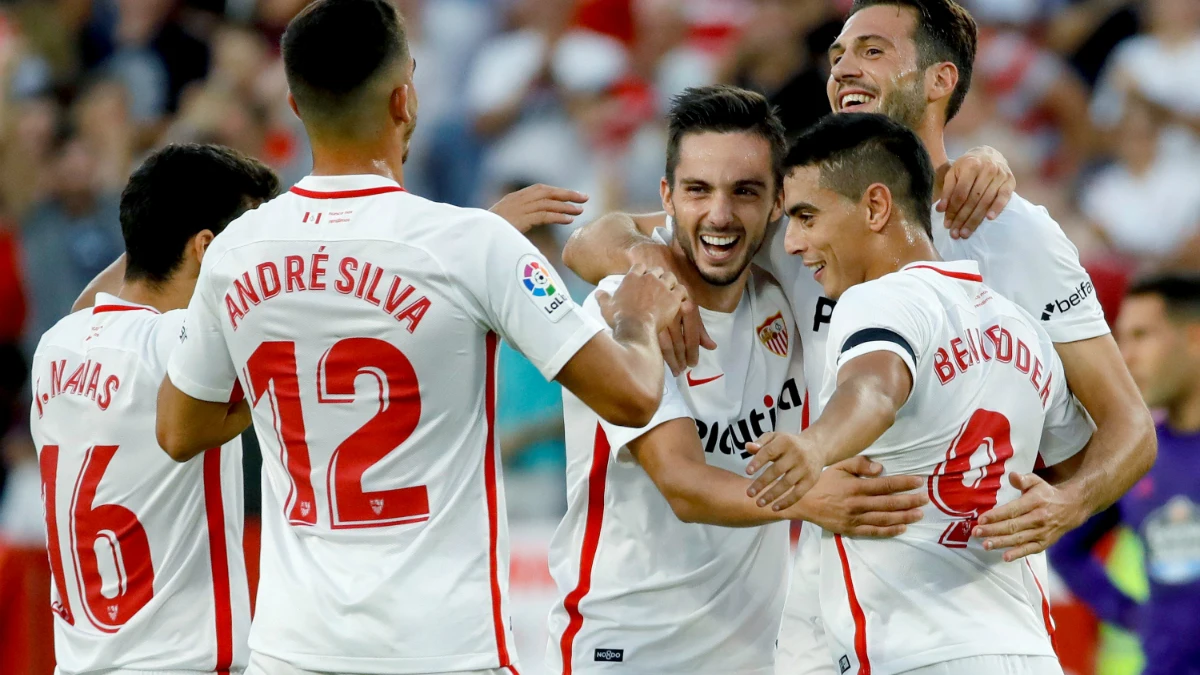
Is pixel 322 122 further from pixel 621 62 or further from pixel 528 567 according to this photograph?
pixel 621 62

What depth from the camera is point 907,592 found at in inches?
163

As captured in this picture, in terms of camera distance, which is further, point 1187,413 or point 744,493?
point 1187,413

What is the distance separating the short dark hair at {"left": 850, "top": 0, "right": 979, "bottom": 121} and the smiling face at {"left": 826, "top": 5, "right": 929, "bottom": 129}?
3 centimetres

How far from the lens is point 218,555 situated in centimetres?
466

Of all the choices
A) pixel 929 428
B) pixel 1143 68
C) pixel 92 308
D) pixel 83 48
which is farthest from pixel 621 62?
pixel 929 428

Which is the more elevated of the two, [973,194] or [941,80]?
[941,80]

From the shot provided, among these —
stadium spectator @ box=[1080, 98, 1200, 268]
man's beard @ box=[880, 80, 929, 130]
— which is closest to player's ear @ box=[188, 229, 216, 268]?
man's beard @ box=[880, 80, 929, 130]

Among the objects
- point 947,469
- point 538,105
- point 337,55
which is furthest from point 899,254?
point 538,105

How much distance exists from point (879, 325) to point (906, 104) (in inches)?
60.7

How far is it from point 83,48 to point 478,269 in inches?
385

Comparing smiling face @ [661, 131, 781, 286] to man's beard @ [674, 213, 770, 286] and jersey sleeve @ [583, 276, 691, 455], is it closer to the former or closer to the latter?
man's beard @ [674, 213, 770, 286]

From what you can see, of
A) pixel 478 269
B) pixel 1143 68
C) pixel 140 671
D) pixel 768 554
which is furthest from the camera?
pixel 1143 68

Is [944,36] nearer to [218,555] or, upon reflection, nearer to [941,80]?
[941,80]

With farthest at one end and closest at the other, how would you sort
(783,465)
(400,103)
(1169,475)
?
(1169,475)
(400,103)
(783,465)
